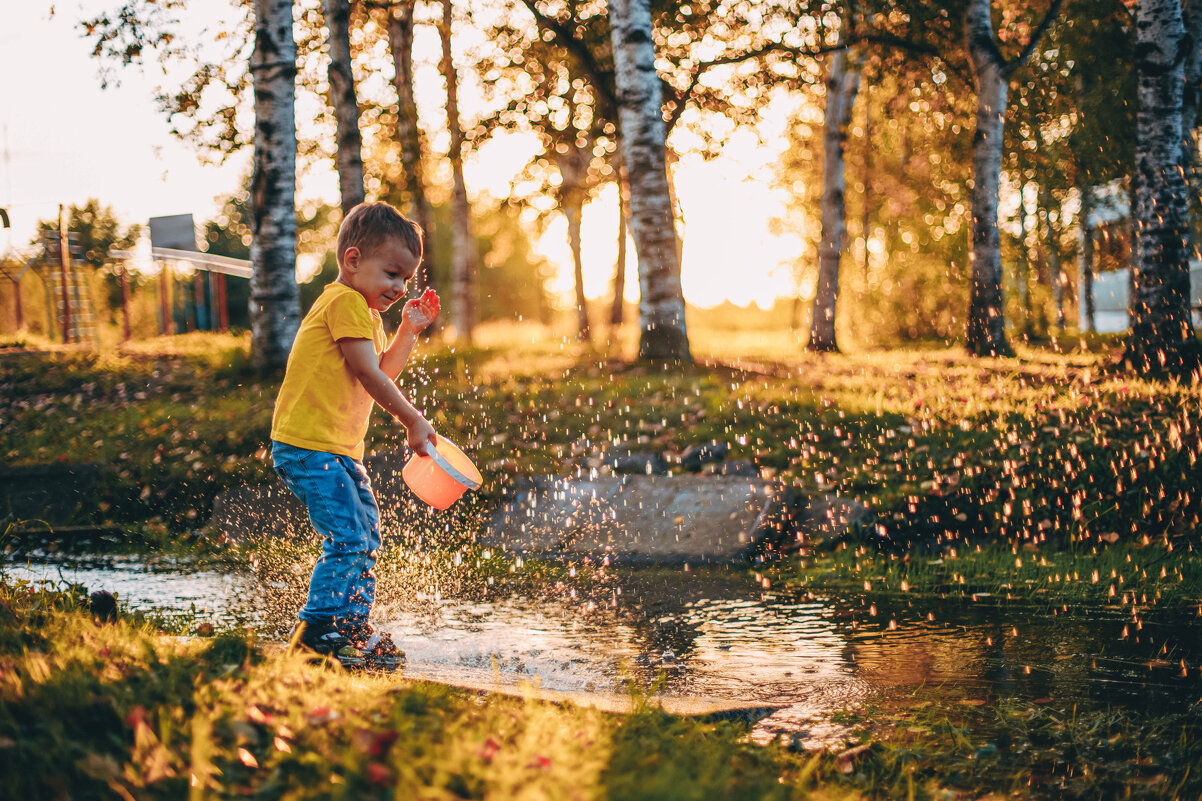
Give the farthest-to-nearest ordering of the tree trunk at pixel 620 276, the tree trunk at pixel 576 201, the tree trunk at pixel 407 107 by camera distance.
→ the tree trunk at pixel 620 276
the tree trunk at pixel 576 201
the tree trunk at pixel 407 107

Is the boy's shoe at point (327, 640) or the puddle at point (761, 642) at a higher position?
the boy's shoe at point (327, 640)

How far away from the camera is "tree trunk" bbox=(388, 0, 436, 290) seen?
18766 millimetres

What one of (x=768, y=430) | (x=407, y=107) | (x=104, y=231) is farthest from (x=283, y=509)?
(x=104, y=231)

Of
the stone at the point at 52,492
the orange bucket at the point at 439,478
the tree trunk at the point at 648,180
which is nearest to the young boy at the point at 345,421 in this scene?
the orange bucket at the point at 439,478

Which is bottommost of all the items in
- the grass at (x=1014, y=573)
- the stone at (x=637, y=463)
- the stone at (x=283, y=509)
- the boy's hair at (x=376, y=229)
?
the grass at (x=1014, y=573)

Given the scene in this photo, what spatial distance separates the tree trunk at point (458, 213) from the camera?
2023 centimetres

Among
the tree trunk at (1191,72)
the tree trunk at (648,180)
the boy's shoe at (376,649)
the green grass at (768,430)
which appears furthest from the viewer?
the tree trunk at (1191,72)

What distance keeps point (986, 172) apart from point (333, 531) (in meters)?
13.3

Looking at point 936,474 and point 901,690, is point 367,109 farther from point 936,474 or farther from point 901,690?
point 901,690

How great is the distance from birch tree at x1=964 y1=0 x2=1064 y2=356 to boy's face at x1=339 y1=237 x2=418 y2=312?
12.5 m

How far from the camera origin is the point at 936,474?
6.30m

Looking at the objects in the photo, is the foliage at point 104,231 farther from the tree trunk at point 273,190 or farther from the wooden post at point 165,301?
the tree trunk at point 273,190

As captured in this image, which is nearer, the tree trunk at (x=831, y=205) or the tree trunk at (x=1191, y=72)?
the tree trunk at (x=1191, y=72)

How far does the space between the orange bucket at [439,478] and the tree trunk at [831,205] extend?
16.0m
